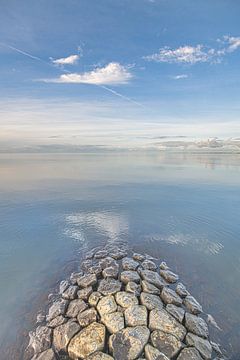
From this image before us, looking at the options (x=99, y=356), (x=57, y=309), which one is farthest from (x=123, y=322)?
(x=57, y=309)

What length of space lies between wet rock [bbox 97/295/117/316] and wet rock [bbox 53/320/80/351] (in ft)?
2.82

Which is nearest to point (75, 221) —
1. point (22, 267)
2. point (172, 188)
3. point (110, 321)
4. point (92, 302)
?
point (22, 267)

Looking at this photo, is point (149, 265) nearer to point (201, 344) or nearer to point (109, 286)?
point (109, 286)

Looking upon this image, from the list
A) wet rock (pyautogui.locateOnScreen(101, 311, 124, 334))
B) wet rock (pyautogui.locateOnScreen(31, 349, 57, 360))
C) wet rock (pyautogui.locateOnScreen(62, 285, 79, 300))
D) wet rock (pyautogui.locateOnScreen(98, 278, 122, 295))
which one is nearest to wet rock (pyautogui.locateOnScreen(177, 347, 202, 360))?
wet rock (pyautogui.locateOnScreen(101, 311, 124, 334))

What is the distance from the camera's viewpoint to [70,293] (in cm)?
821

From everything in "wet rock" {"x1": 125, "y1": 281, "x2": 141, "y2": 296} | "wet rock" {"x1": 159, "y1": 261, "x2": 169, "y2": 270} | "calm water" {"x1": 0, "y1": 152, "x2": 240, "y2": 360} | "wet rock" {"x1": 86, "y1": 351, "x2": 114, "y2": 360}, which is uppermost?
"wet rock" {"x1": 125, "y1": 281, "x2": 141, "y2": 296}

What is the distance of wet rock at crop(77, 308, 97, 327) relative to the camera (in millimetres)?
6854

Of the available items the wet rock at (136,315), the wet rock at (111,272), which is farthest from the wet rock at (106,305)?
the wet rock at (111,272)

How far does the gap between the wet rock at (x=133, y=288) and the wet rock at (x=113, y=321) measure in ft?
3.54

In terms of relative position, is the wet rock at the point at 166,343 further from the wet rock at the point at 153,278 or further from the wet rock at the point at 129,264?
the wet rock at the point at 129,264

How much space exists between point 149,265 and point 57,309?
4.34 meters

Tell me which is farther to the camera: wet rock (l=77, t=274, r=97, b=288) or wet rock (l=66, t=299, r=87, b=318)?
wet rock (l=77, t=274, r=97, b=288)

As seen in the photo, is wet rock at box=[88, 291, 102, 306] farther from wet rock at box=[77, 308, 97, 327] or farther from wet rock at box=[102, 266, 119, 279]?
wet rock at box=[102, 266, 119, 279]

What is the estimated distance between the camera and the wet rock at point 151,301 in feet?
24.2
